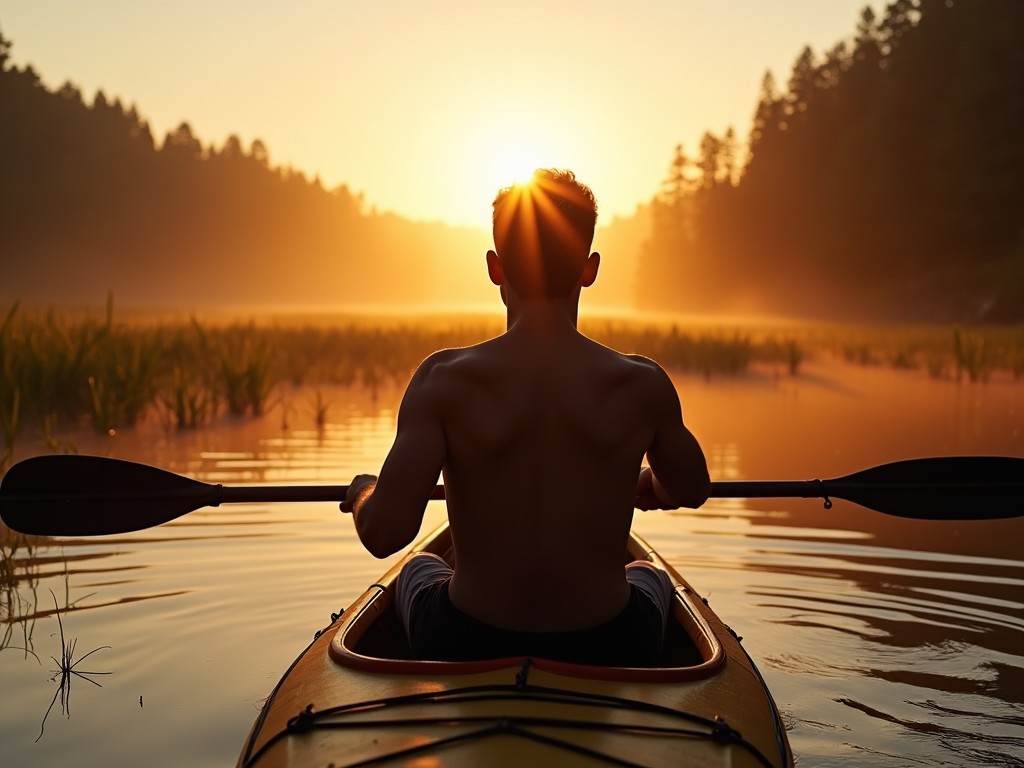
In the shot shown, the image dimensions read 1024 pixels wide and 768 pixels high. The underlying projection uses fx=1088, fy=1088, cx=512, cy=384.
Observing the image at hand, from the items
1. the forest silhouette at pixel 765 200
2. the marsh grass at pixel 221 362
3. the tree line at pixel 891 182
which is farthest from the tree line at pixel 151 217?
the marsh grass at pixel 221 362

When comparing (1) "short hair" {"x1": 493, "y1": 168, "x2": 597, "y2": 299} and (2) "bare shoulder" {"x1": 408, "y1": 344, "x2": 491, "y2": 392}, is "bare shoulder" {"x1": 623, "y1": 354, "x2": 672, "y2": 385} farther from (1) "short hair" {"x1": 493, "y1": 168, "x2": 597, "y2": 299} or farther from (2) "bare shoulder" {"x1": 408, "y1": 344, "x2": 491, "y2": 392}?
(2) "bare shoulder" {"x1": 408, "y1": 344, "x2": 491, "y2": 392}

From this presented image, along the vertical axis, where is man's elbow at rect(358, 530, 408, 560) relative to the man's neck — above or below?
below

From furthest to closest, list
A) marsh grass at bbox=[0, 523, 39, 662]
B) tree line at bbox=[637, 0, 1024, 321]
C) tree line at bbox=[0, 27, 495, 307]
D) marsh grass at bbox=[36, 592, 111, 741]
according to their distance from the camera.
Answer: tree line at bbox=[0, 27, 495, 307] → tree line at bbox=[637, 0, 1024, 321] → marsh grass at bbox=[0, 523, 39, 662] → marsh grass at bbox=[36, 592, 111, 741]

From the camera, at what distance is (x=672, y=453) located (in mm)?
2938

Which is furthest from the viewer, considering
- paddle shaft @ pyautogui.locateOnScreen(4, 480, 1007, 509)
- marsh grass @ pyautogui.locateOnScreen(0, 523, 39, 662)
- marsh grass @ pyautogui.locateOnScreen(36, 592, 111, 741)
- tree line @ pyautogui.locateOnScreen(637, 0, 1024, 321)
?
tree line @ pyautogui.locateOnScreen(637, 0, 1024, 321)

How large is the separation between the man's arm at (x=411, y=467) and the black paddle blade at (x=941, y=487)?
2.43 metres

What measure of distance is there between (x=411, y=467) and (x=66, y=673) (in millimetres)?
2427

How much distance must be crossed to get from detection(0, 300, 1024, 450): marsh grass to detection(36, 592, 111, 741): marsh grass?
184 centimetres

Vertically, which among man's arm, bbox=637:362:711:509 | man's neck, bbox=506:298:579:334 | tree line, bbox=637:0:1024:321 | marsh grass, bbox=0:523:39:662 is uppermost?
tree line, bbox=637:0:1024:321

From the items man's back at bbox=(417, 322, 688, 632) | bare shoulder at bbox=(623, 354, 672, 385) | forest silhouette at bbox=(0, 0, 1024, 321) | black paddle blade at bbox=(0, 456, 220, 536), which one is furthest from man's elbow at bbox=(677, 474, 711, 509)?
forest silhouette at bbox=(0, 0, 1024, 321)

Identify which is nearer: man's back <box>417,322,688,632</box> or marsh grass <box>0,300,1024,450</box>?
man's back <box>417,322,688,632</box>

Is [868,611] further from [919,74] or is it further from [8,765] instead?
[919,74]

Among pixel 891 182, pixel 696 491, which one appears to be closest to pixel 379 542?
pixel 696 491

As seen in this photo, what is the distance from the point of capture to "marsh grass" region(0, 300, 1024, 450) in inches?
376
